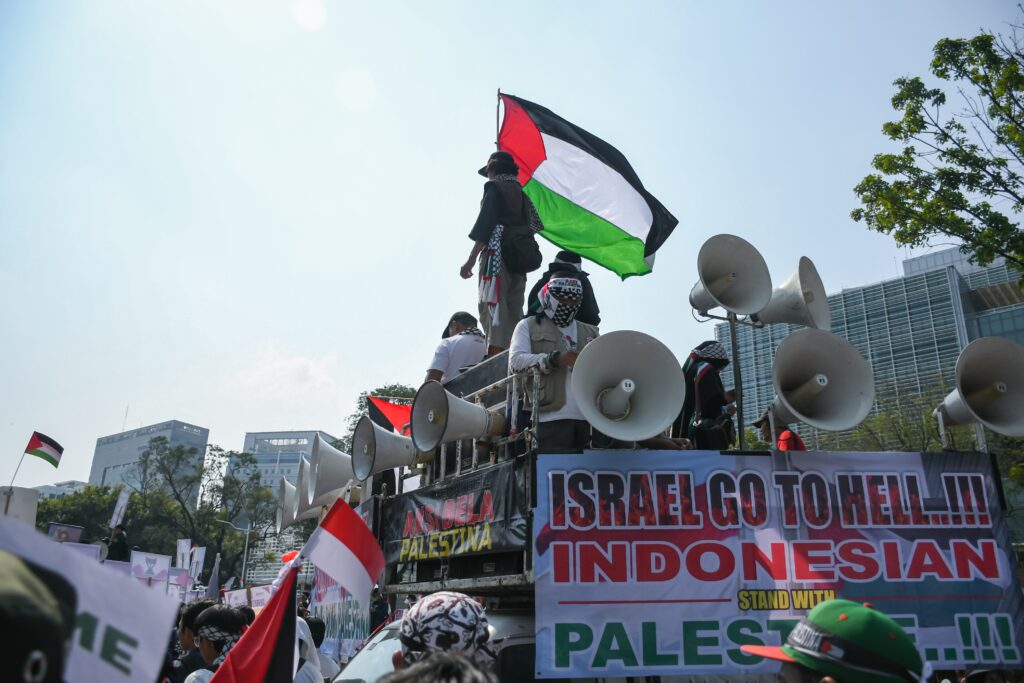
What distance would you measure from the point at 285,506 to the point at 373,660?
232 inches

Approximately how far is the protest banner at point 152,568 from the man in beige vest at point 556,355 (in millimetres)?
11775

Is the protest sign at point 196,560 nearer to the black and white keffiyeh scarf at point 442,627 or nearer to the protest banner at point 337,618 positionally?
the protest banner at point 337,618

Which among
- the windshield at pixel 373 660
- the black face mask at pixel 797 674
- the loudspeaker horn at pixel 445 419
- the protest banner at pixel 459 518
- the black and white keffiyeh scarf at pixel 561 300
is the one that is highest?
the black and white keffiyeh scarf at pixel 561 300

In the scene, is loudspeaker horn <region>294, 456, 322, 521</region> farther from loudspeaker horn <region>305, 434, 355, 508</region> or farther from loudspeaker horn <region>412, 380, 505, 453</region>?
loudspeaker horn <region>412, 380, 505, 453</region>

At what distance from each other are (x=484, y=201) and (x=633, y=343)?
3.38 m

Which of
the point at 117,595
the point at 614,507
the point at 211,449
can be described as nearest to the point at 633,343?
the point at 614,507

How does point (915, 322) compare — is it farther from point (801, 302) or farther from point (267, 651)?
point (267, 651)

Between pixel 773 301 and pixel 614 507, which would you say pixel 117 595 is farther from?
pixel 773 301

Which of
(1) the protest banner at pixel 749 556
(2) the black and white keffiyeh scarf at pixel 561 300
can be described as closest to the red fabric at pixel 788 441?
(1) the protest banner at pixel 749 556

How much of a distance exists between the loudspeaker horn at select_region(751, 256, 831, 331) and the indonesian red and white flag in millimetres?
3823

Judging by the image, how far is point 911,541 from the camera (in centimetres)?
464

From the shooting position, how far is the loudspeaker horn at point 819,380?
5281 mm

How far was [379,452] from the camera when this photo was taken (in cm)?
662

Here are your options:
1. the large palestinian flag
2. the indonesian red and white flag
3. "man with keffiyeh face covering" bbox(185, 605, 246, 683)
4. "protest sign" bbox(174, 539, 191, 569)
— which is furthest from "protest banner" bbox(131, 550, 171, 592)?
the indonesian red and white flag
